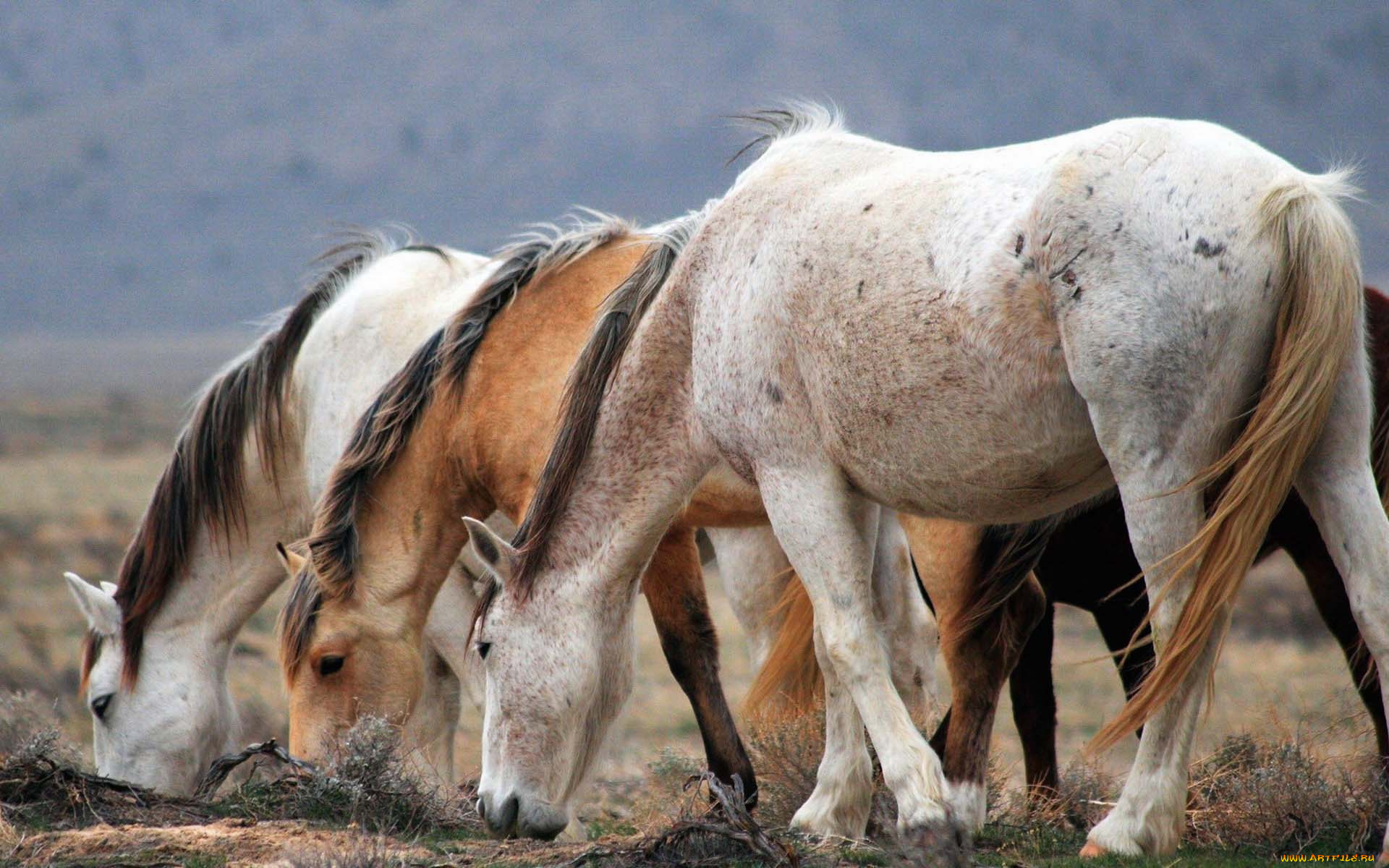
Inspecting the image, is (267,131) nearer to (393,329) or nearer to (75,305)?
(75,305)

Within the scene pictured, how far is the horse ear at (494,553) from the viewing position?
4.68 m

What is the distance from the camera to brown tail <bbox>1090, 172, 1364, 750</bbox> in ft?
11.3

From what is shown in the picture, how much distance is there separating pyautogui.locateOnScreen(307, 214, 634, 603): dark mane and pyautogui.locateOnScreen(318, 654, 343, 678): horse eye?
0.13m

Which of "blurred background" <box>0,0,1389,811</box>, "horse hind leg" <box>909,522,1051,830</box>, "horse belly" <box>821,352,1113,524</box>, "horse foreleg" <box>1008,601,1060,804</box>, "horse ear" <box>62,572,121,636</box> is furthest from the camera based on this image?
"blurred background" <box>0,0,1389,811</box>

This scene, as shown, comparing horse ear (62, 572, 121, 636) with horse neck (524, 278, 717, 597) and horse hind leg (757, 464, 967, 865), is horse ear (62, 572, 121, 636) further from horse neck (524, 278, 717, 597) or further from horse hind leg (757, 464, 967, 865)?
horse hind leg (757, 464, 967, 865)

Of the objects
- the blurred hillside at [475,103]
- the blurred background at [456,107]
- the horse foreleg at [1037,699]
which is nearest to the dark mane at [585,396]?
the horse foreleg at [1037,699]

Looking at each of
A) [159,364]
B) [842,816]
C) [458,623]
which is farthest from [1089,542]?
[159,364]

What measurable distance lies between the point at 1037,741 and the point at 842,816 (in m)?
1.52

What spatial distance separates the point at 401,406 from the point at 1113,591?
2809mm

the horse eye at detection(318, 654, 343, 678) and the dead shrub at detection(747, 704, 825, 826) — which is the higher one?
the horse eye at detection(318, 654, 343, 678)

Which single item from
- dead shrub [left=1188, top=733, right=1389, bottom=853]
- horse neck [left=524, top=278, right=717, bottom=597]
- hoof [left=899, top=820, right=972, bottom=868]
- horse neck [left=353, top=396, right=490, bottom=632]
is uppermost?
horse neck [left=524, top=278, right=717, bottom=597]

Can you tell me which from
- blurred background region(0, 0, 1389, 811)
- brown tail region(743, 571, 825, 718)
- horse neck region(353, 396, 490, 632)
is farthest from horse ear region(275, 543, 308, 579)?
blurred background region(0, 0, 1389, 811)

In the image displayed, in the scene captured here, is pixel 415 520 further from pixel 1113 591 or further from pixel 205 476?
pixel 1113 591

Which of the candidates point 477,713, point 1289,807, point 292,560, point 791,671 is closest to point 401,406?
point 292,560
